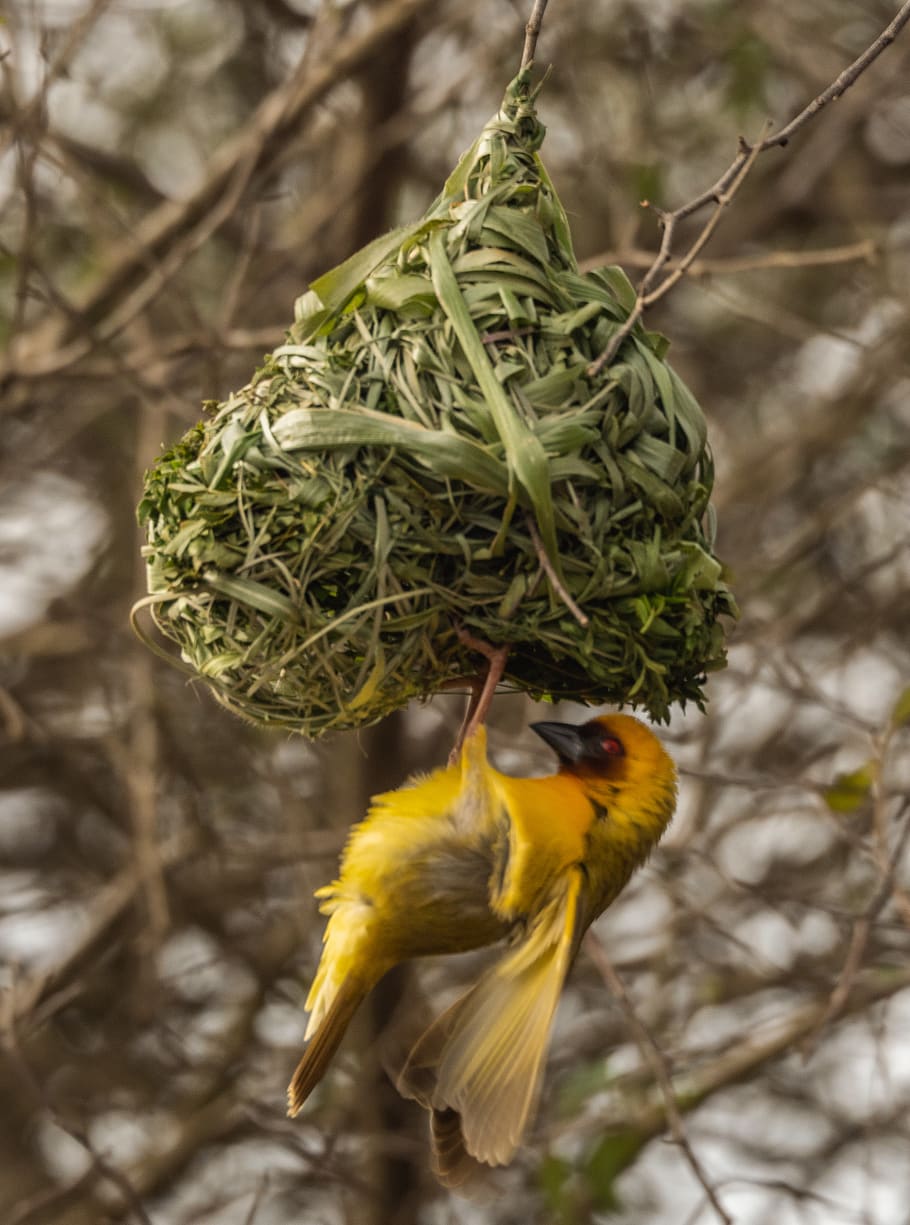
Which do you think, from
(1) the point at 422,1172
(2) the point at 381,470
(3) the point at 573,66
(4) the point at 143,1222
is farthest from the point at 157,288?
(1) the point at 422,1172

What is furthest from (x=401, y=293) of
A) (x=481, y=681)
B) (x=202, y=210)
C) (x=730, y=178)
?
(x=202, y=210)

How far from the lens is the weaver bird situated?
9.60 feet

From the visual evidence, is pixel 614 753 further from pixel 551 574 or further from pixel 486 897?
pixel 551 574

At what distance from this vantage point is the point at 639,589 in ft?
9.04

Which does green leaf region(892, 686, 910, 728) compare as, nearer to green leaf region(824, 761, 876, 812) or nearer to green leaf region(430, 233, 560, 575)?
green leaf region(824, 761, 876, 812)

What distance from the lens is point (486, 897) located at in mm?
3008

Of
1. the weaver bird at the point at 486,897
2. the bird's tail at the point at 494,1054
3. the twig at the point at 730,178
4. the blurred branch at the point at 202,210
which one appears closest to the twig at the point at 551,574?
the twig at the point at 730,178

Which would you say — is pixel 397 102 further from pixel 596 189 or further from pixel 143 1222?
pixel 143 1222

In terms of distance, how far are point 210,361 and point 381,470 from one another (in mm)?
2179

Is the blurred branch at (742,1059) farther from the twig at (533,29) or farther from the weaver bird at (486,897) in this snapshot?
the twig at (533,29)

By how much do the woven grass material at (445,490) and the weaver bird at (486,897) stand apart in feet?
0.83

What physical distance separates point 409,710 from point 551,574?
3.52 metres

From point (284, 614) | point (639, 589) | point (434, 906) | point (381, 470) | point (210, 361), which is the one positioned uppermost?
point (210, 361)

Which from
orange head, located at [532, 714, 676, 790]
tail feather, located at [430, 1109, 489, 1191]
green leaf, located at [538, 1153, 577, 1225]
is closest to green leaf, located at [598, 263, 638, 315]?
orange head, located at [532, 714, 676, 790]
